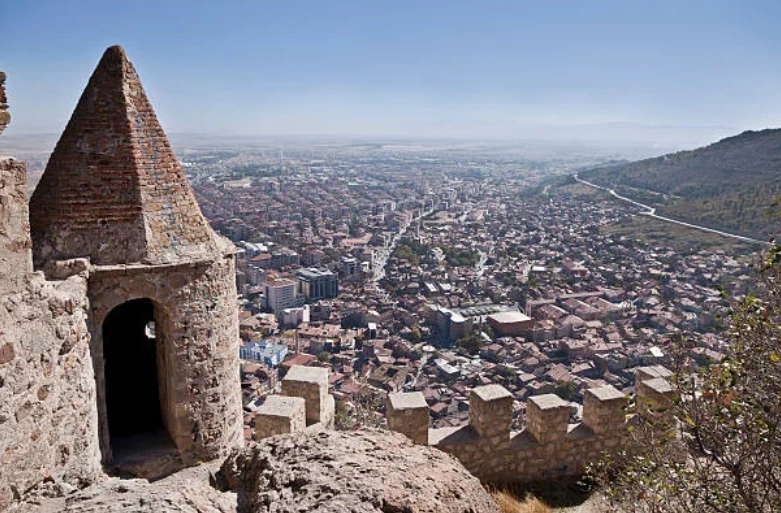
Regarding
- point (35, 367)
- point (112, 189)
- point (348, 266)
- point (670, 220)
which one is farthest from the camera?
point (670, 220)

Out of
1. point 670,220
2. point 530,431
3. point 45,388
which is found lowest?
point 670,220

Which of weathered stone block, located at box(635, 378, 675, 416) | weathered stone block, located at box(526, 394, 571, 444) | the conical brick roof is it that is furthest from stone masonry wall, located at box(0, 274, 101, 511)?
weathered stone block, located at box(635, 378, 675, 416)

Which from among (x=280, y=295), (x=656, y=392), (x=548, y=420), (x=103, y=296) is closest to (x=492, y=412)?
(x=548, y=420)

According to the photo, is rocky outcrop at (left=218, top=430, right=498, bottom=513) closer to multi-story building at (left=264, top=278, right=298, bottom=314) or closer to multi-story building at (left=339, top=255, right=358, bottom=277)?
multi-story building at (left=264, top=278, right=298, bottom=314)

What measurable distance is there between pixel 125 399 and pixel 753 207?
44417 mm

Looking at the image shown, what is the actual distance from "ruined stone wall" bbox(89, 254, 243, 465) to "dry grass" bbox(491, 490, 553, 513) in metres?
2.62

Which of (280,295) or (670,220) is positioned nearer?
(280,295)

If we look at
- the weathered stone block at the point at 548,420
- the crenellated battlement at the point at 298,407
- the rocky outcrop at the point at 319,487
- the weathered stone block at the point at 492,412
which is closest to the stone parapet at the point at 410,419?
the weathered stone block at the point at 492,412

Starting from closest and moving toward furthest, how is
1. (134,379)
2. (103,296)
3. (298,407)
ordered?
(103,296) < (298,407) < (134,379)

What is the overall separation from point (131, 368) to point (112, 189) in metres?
2.20

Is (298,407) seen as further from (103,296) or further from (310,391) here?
(103,296)

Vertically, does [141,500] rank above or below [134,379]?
above

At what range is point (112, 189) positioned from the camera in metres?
4.17

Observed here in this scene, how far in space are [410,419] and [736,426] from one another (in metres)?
2.86
